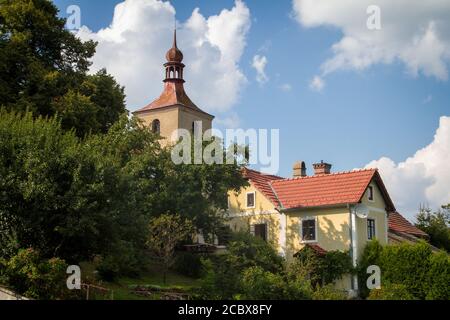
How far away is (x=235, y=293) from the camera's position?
23.0m

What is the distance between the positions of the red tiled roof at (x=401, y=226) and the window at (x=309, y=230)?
687 cm

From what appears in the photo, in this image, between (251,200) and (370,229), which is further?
(251,200)

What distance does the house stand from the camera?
121 feet

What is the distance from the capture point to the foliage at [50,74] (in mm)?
33562

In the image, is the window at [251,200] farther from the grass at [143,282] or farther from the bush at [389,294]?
the bush at [389,294]

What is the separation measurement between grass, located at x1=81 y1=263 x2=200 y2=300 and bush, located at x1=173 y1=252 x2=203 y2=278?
354 mm

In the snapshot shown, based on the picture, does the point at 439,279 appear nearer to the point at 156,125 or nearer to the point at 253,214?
the point at 253,214

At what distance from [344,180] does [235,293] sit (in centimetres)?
1667

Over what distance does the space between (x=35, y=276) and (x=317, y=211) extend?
19966mm

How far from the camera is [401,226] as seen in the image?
44281 mm

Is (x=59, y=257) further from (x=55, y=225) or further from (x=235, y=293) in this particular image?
(x=235, y=293)

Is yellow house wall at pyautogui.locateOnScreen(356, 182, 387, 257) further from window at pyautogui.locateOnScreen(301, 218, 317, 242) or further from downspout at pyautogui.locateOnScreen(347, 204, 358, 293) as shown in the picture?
window at pyautogui.locateOnScreen(301, 218, 317, 242)

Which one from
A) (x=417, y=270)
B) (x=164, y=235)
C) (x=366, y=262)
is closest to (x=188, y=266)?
(x=164, y=235)
